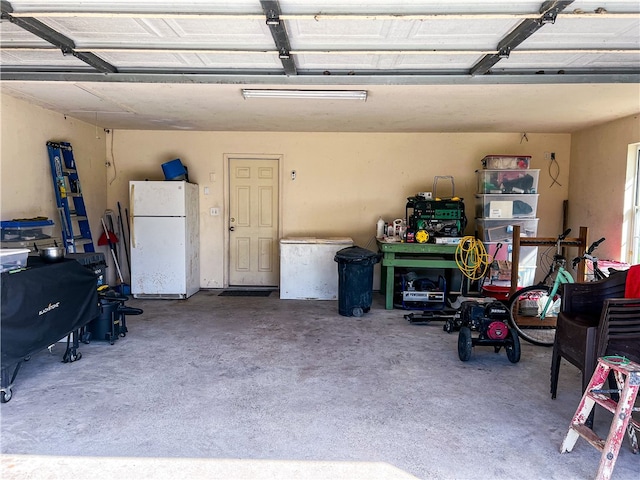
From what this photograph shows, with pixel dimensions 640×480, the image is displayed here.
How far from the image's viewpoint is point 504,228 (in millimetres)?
5969

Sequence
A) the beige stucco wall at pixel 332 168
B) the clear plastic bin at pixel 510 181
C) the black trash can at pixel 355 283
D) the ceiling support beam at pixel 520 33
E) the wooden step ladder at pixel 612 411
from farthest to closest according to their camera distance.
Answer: the beige stucco wall at pixel 332 168 < the clear plastic bin at pixel 510 181 < the black trash can at pixel 355 283 < the ceiling support beam at pixel 520 33 < the wooden step ladder at pixel 612 411

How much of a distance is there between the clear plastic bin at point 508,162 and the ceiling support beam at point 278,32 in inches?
146

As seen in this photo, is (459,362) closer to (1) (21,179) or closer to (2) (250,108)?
(2) (250,108)

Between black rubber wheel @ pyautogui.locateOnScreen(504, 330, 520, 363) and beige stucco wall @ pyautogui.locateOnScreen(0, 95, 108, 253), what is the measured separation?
538cm

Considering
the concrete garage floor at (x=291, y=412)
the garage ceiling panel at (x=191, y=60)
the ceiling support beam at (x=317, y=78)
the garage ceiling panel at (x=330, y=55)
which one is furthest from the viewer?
the ceiling support beam at (x=317, y=78)

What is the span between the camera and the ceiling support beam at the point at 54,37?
2.61m

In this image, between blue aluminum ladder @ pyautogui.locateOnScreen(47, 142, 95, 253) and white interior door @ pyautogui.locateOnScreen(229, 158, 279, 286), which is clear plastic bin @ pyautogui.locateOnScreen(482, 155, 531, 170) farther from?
blue aluminum ladder @ pyautogui.locateOnScreen(47, 142, 95, 253)

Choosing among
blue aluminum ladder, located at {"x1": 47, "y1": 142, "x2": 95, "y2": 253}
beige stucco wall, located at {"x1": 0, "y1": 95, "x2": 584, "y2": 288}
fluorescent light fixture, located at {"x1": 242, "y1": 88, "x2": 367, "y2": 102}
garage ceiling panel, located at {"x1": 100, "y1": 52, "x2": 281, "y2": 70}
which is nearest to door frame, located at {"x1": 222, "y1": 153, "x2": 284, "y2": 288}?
beige stucco wall, located at {"x1": 0, "y1": 95, "x2": 584, "y2": 288}

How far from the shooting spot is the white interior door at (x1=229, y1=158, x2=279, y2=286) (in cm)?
675

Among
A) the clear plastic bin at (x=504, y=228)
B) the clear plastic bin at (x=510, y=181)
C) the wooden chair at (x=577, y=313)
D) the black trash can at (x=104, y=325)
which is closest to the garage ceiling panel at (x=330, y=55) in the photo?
the clear plastic bin at (x=510, y=181)

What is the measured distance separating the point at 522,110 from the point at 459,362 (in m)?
3.16

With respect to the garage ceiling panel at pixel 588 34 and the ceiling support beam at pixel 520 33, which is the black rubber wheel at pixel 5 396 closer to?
the ceiling support beam at pixel 520 33

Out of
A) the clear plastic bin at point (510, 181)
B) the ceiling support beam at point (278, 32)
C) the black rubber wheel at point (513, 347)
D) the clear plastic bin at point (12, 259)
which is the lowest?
the black rubber wheel at point (513, 347)

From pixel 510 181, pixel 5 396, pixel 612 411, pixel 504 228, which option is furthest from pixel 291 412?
pixel 510 181
